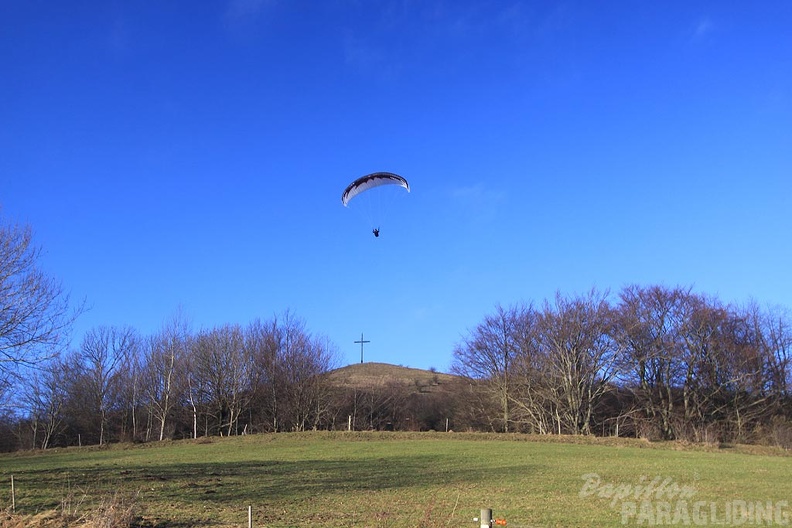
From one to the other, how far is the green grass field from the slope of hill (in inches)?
1203

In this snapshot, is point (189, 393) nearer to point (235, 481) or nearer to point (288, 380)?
point (288, 380)

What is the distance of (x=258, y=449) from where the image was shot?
118ft

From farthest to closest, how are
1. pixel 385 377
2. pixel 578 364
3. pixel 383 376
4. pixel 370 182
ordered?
pixel 383 376 < pixel 385 377 < pixel 578 364 < pixel 370 182

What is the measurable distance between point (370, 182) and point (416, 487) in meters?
16.3

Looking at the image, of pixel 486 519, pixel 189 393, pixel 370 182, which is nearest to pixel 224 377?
pixel 189 393

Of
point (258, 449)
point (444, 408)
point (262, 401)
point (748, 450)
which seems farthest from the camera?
point (444, 408)

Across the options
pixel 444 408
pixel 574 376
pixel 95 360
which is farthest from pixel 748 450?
pixel 95 360

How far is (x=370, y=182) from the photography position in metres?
30.1

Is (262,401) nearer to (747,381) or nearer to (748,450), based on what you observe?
(748,450)

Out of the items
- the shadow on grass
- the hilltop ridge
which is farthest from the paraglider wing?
the hilltop ridge

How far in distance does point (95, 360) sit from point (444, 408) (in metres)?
36.0

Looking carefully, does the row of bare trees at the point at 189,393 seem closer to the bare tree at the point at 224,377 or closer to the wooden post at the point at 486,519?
A: the bare tree at the point at 224,377

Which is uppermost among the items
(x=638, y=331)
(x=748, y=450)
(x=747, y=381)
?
(x=638, y=331)

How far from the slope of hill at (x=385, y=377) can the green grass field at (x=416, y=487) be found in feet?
100
